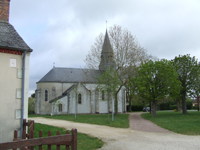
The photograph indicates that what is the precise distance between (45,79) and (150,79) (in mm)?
23158

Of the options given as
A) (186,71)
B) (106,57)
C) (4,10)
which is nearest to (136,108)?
(186,71)

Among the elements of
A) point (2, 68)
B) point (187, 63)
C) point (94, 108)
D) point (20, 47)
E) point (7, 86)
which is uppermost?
point (187, 63)

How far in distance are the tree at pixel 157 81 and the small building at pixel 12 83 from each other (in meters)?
19.7

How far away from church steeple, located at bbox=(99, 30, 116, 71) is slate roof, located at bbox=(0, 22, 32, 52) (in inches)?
863

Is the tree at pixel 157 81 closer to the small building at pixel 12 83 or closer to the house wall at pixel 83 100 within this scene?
the house wall at pixel 83 100

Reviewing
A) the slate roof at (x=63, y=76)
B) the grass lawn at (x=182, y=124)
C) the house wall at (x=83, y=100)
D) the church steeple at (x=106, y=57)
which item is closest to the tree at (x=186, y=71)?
the grass lawn at (x=182, y=124)

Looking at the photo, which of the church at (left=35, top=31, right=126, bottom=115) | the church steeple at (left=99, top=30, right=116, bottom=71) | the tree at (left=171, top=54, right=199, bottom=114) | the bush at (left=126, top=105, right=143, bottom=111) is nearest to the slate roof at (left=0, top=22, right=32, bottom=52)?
the church steeple at (left=99, top=30, right=116, bottom=71)

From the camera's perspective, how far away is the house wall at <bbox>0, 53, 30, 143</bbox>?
725 cm

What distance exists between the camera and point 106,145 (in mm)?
9062

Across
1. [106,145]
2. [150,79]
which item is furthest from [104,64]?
[106,145]

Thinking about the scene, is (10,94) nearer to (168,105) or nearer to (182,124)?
(182,124)

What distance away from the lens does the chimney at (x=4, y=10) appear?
336 inches

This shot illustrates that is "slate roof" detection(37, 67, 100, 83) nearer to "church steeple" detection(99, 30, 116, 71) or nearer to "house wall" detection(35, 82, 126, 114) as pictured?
"house wall" detection(35, 82, 126, 114)

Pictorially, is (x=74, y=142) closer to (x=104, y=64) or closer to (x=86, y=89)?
(x=104, y=64)
